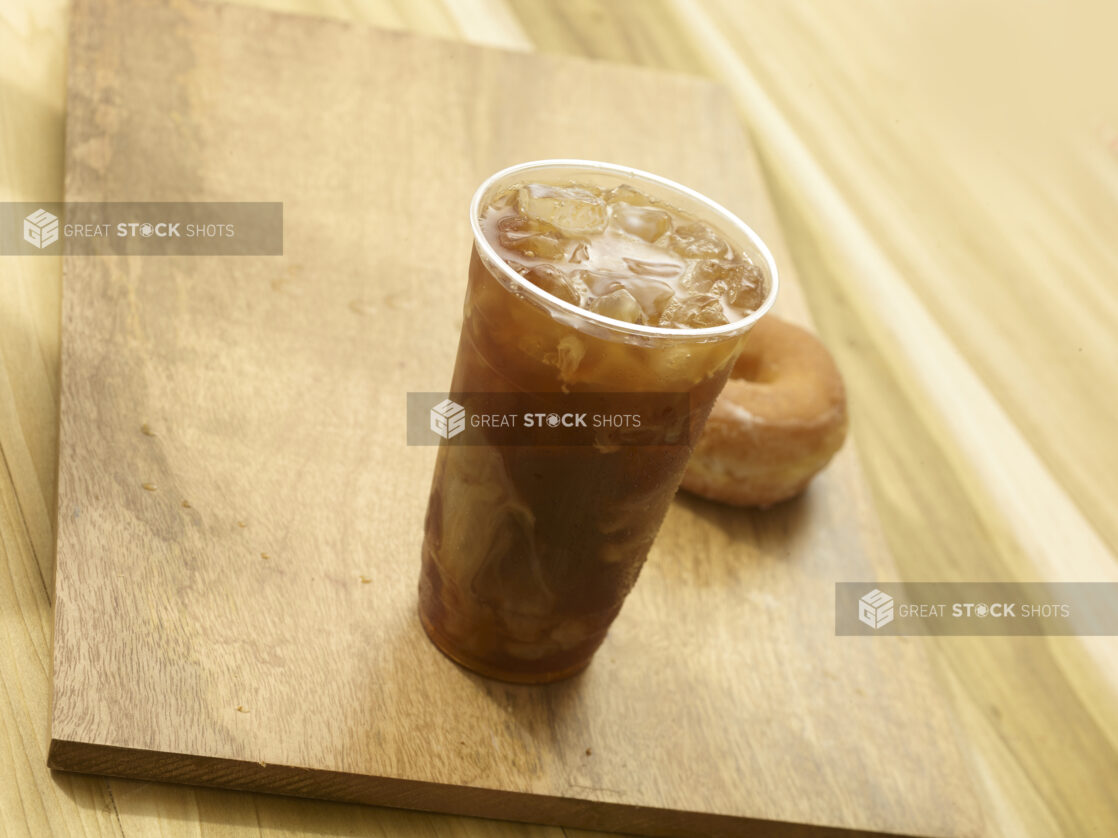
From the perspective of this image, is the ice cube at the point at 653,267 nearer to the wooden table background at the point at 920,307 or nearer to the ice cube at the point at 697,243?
the ice cube at the point at 697,243

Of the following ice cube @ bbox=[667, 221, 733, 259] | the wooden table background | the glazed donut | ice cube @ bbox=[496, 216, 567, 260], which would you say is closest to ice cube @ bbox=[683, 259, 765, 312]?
ice cube @ bbox=[667, 221, 733, 259]

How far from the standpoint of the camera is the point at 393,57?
196cm

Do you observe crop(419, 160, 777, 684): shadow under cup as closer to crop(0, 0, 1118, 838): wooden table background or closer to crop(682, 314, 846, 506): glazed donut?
crop(0, 0, 1118, 838): wooden table background

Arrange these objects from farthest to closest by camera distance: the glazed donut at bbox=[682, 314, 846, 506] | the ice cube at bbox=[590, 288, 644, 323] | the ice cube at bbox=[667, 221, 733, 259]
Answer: the glazed donut at bbox=[682, 314, 846, 506] < the ice cube at bbox=[667, 221, 733, 259] < the ice cube at bbox=[590, 288, 644, 323]

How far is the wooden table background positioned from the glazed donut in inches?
10.7

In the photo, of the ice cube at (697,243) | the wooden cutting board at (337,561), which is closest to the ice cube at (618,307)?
the ice cube at (697,243)

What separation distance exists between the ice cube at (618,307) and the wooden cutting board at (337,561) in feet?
1.42

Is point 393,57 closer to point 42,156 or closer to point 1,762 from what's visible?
point 42,156

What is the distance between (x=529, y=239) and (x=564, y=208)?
6 cm

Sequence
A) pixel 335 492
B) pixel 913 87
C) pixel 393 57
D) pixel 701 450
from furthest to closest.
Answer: pixel 913 87 < pixel 393 57 < pixel 701 450 < pixel 335 492

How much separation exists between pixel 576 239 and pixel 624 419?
0.16 meters

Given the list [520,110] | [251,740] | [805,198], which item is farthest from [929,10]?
[251,740]

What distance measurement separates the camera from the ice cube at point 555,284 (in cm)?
90

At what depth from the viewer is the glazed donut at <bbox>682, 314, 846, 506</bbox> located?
4.66 feet
